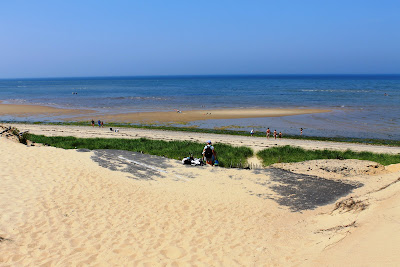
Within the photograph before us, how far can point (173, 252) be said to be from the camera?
7312mm

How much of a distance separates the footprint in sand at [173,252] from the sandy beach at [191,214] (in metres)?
0.05

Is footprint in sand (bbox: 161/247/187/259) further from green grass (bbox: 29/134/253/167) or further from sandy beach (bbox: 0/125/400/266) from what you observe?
green grass (bbox: 29/134/253/167)

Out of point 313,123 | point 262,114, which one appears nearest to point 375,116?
point 313,123

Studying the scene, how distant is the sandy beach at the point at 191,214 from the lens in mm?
6793

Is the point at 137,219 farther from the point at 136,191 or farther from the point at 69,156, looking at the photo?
the point at 69,156

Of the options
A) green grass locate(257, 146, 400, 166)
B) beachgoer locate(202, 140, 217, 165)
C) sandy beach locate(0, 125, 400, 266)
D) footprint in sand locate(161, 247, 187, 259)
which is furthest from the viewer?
green grass locate(257, 146, 400, 166)

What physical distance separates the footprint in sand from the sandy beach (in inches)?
1.8

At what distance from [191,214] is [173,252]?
252 centimetres

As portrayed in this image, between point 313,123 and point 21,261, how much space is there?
125 feet

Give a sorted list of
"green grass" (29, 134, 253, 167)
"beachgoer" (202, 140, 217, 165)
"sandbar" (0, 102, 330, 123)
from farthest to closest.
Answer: "sandbar" (0, 102, 330, 123) < "green grass" (29, 134, 253, 167) < "beachgoer" (202, 140, 217, 165)

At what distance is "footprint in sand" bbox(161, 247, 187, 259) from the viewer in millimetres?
7109

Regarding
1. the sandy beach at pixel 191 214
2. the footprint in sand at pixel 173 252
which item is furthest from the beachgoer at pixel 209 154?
the footprint in sand at pixel 173 252

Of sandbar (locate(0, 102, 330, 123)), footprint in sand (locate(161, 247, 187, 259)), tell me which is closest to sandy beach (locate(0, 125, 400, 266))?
footprint in sand (locate(161, 247, 187, 259))

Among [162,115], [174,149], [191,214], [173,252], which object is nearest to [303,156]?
[174,149]
